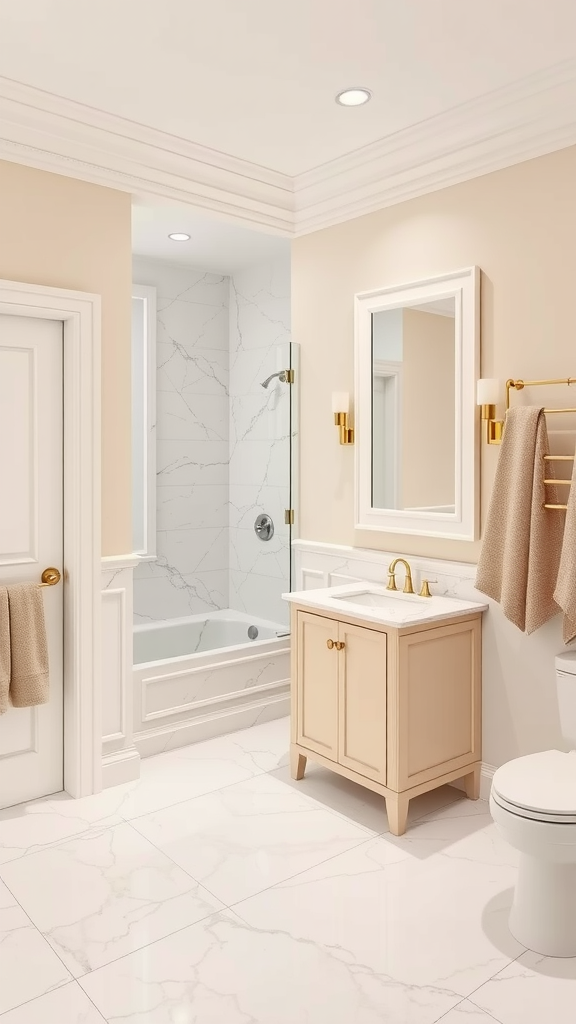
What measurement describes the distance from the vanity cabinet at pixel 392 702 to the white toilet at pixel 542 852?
1.88 feet

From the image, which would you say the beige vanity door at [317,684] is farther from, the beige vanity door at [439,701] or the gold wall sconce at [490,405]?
the gold wall sconce at [490,405]

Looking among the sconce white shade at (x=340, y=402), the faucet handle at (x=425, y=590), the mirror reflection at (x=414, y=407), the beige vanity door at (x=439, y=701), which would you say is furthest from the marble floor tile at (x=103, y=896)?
the sconce white shade at (x=340, y=402)

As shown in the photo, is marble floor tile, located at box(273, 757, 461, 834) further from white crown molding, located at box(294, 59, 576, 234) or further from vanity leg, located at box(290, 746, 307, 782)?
white crown molding, located at box(294, 59, 576, 234)

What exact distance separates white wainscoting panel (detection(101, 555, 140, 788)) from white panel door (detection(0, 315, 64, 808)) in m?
0.18

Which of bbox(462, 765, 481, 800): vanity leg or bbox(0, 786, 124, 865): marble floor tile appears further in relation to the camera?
bbox(462, 765, 481, 800): vanity leg

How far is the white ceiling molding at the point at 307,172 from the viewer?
2.58m

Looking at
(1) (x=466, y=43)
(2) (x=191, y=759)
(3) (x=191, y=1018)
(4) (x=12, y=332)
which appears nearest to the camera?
(3) (x=191, y=1018)

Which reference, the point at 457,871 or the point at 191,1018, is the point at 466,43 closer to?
the point at 457,871

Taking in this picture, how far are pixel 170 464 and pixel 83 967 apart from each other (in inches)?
119

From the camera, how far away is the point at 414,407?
10.3 feet

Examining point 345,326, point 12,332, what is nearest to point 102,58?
point 12,332

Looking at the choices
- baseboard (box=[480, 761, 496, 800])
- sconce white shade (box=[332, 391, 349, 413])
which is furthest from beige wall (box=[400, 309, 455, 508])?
baseboard (box=[480, 761, 496, 800])

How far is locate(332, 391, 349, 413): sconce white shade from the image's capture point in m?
3.39

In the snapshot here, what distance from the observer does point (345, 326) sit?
3.47 metres
